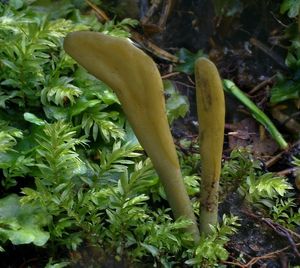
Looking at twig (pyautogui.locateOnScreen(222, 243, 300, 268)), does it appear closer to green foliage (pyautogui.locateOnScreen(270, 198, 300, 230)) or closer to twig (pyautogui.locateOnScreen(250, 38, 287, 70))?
green foliage (pyautogui.locateOnScreen(270, 198, 300, 230))

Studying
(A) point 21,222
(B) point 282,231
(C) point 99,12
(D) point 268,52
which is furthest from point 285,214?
(C) point 99,12

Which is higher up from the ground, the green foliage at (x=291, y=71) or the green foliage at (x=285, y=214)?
the green foliage at (x=291, y=71)

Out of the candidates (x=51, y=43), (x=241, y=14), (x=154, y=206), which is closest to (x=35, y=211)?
(x=154, y=206)

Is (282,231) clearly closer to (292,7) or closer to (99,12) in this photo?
(292,7)

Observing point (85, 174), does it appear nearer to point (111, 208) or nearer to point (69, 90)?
point (111, 208)

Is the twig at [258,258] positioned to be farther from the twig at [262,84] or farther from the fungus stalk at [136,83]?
the twig at [262,84]

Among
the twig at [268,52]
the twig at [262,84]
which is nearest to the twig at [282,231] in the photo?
the twig at [262,84]

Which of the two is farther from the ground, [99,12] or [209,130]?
[209,130]
